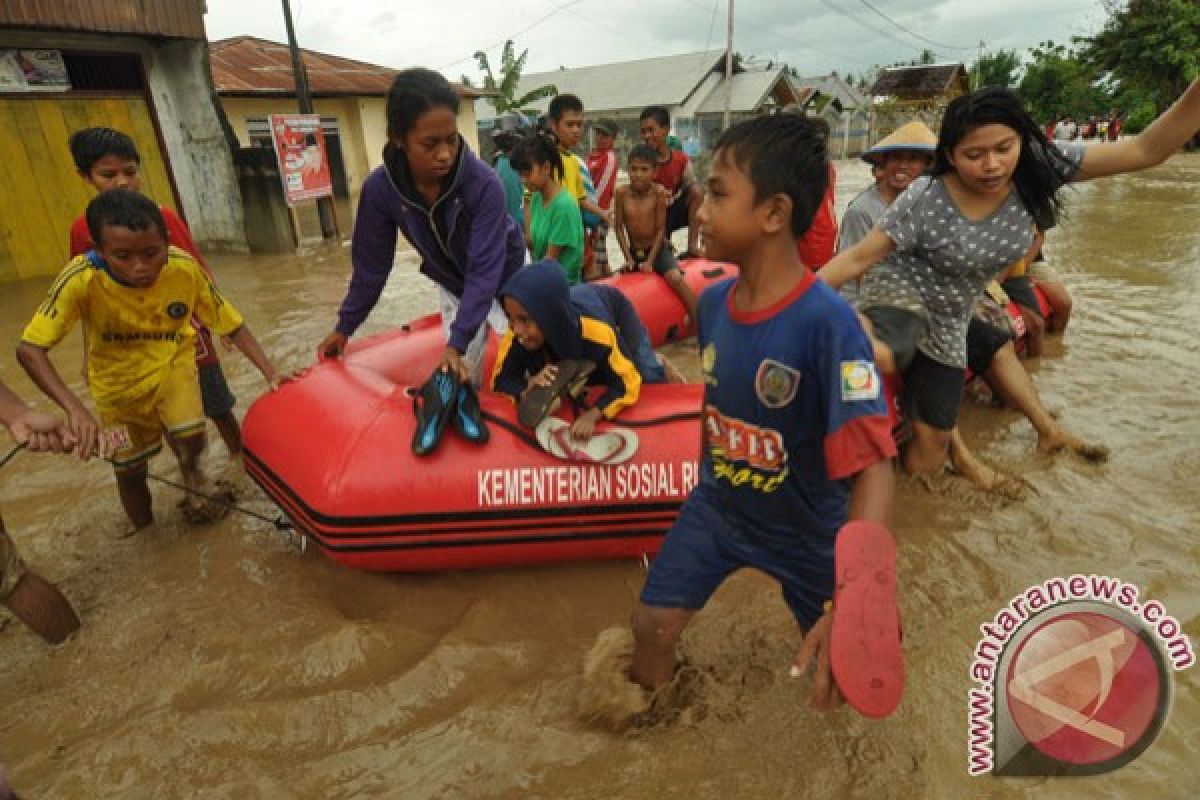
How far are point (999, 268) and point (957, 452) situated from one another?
1.07 m

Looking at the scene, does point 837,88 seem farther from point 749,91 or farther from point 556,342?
point 556,342

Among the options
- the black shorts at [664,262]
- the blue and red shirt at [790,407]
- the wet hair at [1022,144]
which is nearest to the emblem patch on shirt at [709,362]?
the blue and red shirt at [790,407]

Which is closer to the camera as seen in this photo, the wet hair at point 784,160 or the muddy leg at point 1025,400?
the wet hair at point 784,160

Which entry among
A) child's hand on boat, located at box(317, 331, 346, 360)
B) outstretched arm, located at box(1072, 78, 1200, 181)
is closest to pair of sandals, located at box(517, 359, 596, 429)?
child's hand on boat, located at box(317, 331, 346, 360)

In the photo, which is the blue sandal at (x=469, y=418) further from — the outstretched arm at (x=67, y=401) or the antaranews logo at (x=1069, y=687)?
the antaranews logo at (x=1069, y=687)

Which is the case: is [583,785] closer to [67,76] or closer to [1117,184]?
[67,76]

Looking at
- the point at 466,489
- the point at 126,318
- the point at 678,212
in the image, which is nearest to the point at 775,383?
the point at 466,489

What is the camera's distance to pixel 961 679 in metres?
2.01

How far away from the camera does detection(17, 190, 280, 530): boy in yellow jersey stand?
2.27 m

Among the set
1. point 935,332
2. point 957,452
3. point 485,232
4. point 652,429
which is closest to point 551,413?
point 652,429

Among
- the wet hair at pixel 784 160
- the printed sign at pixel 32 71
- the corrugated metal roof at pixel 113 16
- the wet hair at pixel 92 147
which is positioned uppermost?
the corrugated metal roof at pixel 113 16

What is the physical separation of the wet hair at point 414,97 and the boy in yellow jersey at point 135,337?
0.89m

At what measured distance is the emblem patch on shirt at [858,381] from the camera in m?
1.25

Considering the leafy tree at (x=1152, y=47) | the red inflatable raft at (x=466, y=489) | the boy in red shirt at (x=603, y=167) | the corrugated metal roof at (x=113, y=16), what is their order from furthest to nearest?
1. the leafy tree at (x=1152, y=47)
2. the corrugated metal roof at (x=113, y=16)
3. the boy in red shirt at (x=603, y=167)
4. the red inflatable raft at (x=466, y=489)
